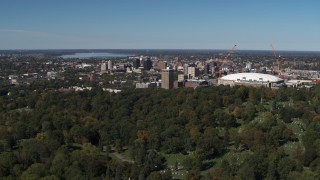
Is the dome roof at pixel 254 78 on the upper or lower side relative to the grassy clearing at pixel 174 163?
upper

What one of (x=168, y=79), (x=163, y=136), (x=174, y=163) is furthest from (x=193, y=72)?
(x=174, y=163)

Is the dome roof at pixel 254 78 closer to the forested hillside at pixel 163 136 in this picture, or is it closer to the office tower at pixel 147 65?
the forested hillside at pixel 163 136

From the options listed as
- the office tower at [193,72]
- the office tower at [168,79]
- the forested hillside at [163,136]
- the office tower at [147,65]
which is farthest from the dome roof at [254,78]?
the office tower at [147,65]

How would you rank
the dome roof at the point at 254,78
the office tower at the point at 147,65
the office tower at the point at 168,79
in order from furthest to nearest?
the office tower at the point at 147,65
the dome roof at the point at 254,78
the office tower at the point at 168,79

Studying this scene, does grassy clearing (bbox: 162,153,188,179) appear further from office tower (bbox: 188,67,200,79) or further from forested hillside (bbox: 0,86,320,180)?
office tower (bbox: 188,67,200,79)

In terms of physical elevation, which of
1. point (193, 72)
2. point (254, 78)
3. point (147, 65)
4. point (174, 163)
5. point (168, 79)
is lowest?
point (174, 163)

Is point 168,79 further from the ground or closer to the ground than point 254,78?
further from the ground

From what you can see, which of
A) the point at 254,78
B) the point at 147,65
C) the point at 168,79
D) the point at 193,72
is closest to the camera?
the point at 168,79

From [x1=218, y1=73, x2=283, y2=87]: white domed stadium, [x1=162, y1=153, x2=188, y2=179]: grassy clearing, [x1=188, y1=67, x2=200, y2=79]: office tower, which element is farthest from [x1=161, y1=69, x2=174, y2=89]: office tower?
[x1=162, y1=153, x2=188, y2=179]: grassy clearing

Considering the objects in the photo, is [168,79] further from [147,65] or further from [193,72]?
[147,65]
